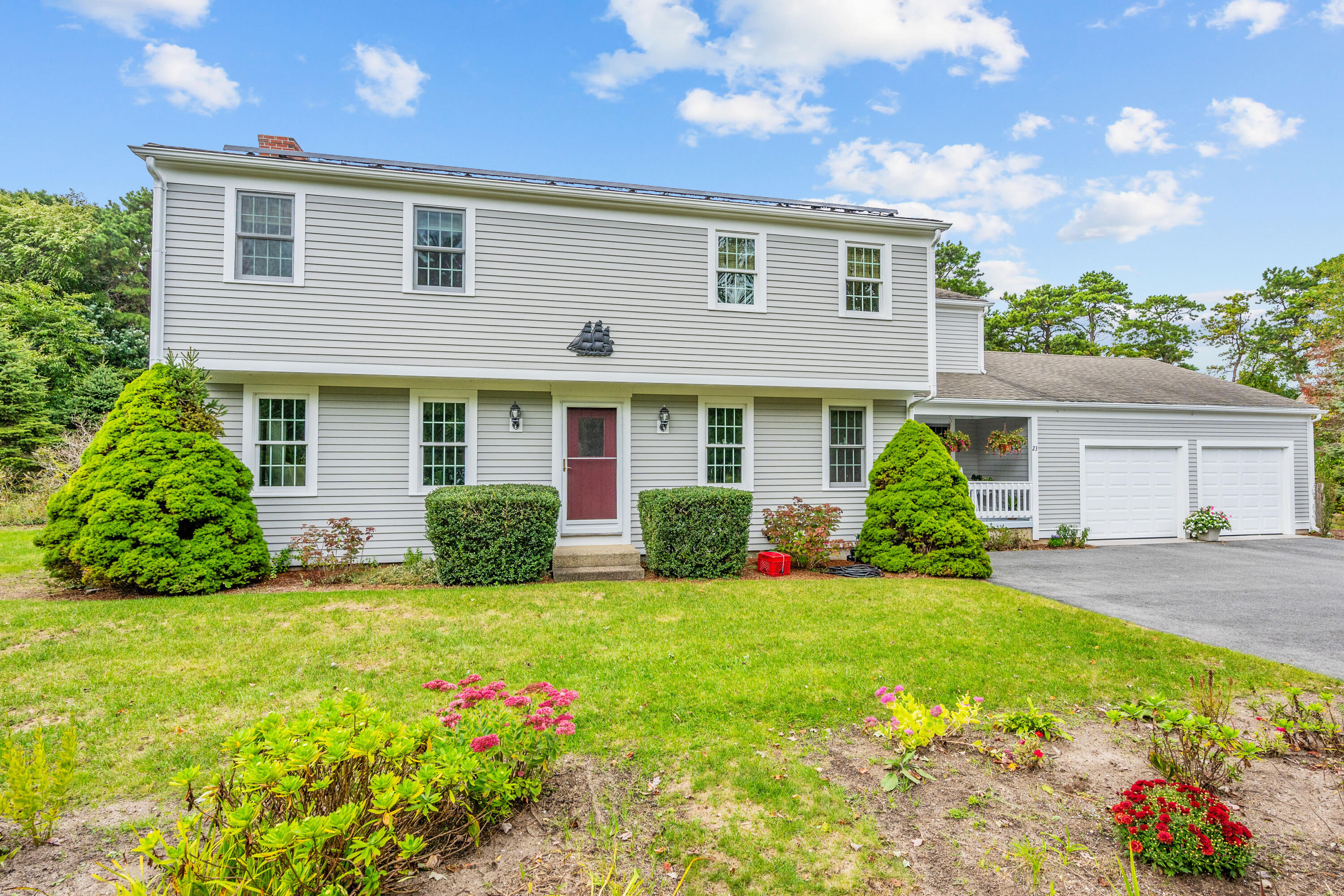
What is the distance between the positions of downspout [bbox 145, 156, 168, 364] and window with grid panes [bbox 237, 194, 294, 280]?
0.80 m

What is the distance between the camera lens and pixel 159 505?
268 inches

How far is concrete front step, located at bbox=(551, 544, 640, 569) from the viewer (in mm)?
8258

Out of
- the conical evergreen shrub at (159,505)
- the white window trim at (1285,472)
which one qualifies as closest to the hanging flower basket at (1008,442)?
the white window trim at (1285,472)

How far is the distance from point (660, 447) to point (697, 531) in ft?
6.68

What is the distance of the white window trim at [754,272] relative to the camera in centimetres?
929

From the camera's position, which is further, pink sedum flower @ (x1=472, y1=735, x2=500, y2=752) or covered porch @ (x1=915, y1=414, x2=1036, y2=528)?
covered porch @ (x1=915, y1=414, x2=1036, y2=528)

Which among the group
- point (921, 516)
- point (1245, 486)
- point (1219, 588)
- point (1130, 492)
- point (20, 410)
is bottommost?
point (1219, 588)

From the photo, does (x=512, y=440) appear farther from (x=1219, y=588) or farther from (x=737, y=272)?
(x=1219, y=588)

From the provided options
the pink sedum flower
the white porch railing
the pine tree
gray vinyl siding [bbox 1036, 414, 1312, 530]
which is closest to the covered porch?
the white porch railing

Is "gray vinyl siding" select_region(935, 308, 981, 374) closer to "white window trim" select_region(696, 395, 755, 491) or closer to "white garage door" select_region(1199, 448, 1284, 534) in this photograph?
"white garage door" select_region(1199, 448, 1284, 534)

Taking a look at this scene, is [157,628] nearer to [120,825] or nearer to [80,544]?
[80,544]

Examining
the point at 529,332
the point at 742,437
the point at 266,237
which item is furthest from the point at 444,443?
the point at 742,437

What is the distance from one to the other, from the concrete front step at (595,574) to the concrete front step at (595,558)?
9 cm

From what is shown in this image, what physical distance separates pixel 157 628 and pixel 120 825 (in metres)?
3.67
